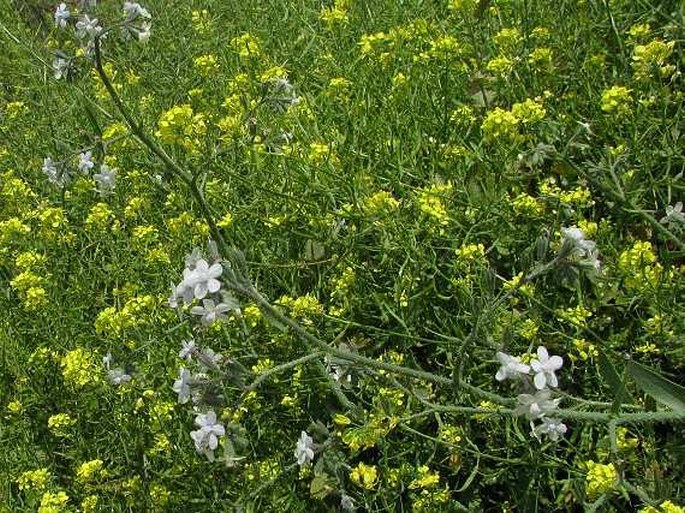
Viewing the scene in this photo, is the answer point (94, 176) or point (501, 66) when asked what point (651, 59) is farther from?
point (94, 176)

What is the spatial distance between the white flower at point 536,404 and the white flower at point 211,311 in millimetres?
483

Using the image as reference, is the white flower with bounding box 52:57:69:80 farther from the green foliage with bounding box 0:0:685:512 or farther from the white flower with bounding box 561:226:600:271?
the white flower with bounding box 561:226:600:271

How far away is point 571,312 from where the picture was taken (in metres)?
1.98

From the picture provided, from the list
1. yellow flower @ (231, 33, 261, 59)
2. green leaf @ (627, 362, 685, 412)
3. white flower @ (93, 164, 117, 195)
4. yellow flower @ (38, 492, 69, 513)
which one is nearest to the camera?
green leaf @ (627, 362, 685, 412)

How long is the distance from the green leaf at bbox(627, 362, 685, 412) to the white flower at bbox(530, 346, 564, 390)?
0.15 metres

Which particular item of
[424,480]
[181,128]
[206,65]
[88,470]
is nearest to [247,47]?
[206,65]

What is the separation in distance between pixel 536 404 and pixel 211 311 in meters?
0.53

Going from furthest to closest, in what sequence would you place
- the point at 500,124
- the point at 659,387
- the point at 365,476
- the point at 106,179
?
the point at 106,179
the point at 500,124
the point at 365,476
the point at 659,387

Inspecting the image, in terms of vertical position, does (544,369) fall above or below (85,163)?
above

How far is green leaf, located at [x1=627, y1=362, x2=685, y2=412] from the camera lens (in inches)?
59.7

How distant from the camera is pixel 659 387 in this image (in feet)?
4.99

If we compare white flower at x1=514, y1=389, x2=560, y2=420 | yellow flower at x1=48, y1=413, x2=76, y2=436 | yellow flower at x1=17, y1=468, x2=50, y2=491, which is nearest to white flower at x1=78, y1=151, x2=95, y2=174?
yellow flower at x1=48, y1=413, x2=76, y2=436

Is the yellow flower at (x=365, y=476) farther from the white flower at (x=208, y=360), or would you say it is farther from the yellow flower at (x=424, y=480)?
the white flower at (x=208, y=360)

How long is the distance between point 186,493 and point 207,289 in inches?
39.0
